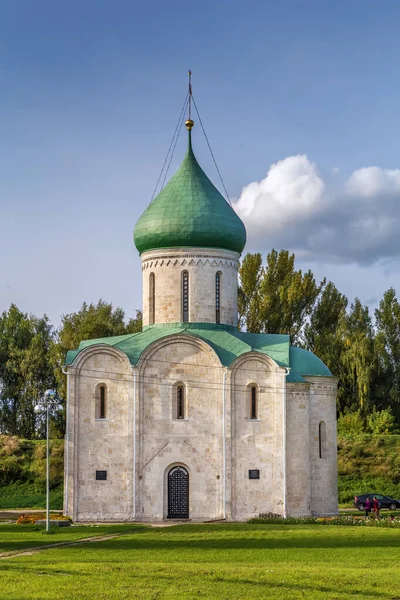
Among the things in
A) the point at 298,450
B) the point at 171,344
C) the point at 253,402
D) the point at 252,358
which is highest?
the point at 171,344

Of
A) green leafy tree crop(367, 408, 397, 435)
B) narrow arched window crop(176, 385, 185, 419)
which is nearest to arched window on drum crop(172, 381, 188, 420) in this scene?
narrow arched window crop(176, 385, 185, 419)

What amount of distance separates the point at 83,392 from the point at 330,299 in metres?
22.2

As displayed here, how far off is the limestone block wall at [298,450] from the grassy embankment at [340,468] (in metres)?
9.07

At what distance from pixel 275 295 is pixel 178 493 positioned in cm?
1961

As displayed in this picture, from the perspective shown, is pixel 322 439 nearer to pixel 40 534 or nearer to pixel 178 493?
pixel 178 493

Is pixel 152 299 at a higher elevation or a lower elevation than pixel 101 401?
higher

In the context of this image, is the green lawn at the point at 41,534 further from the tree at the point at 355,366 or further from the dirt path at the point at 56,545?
the tree at the point at 355,366

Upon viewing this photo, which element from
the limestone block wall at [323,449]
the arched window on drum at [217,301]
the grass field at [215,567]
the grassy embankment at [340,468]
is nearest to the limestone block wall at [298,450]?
the limestone block wall at [323,449]

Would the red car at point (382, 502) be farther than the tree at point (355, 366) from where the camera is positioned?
No

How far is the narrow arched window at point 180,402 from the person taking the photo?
31859 millimetres

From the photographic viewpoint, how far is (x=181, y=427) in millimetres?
31641

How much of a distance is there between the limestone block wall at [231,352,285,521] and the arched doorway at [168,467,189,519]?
1498 millimetres

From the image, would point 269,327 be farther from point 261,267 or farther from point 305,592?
point 305,592

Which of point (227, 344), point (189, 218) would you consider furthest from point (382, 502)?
point (189, 218)
